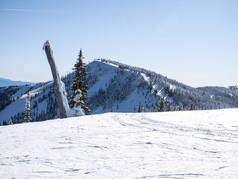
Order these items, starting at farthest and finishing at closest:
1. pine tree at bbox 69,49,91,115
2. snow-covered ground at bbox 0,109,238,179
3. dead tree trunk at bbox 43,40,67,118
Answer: pine tree at bbox 69,49,91,115
dead tree trunk at bbox 43,40,67,118
snow-covered ground at bbox 0,109,238,179

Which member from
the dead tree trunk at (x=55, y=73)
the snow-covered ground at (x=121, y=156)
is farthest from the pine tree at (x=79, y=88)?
the snow-covered ground at (x=121, y=156)

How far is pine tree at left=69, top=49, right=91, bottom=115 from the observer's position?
18156 millimetres

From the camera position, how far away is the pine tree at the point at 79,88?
18.2 m

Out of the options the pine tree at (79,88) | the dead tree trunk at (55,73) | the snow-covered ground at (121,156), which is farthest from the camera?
the pine tree at (79,88)

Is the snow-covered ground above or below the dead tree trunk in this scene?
below

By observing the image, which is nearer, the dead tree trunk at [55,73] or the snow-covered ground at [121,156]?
the snow-covered ground at [121,156]

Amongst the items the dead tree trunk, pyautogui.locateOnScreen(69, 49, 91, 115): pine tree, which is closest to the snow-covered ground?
the dead tree trunk

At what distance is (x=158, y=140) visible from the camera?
4.46m

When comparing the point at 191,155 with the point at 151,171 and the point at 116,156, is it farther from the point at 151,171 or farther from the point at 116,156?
the point at 116,156

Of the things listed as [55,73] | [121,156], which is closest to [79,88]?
[55,73]

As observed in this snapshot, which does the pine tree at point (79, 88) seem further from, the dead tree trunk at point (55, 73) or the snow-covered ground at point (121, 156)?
the snow-covered ground at point (121, 156)

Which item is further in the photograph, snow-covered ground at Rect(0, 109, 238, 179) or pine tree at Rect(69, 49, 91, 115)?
pine tree at Rect(69, 49, 91, 115)

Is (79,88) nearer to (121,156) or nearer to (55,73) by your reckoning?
(55,73)

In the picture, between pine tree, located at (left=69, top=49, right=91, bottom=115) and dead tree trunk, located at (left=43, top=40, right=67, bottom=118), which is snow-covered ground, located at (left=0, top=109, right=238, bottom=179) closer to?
dead tree trunk, located at (left=43, top=40, right=67, bottom=118)
